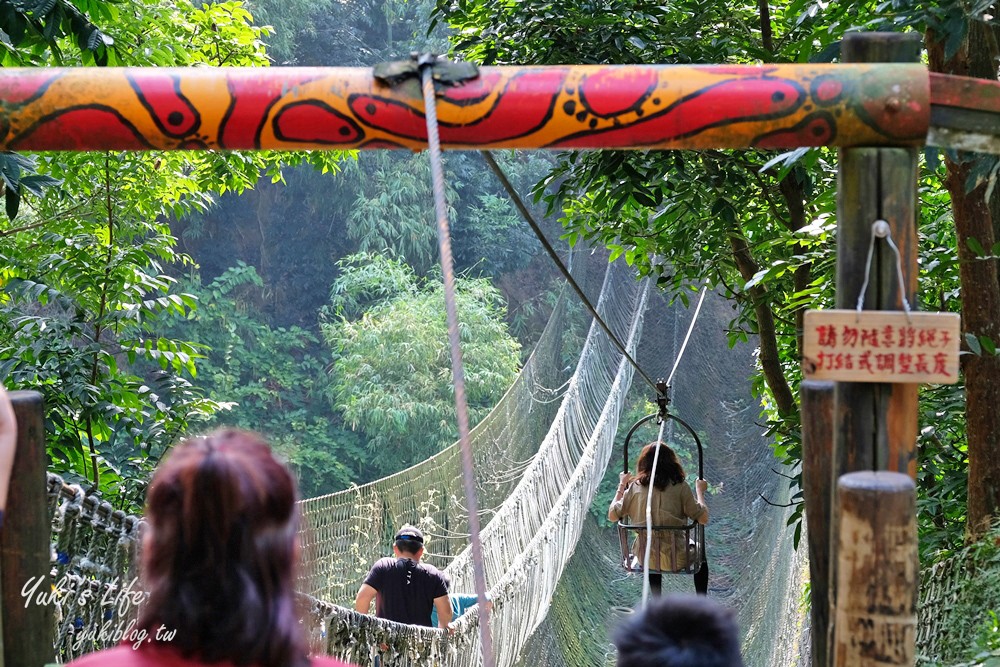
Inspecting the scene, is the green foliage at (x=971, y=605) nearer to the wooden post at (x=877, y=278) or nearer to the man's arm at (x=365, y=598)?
the wooden post at (x=877, y=278)

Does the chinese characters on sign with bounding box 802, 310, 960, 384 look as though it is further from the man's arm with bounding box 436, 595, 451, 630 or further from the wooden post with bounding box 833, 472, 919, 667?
the man's arm with bounding box 436, 595, 451, 630

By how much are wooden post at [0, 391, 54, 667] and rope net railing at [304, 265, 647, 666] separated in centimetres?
96

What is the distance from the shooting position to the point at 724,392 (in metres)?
11.5

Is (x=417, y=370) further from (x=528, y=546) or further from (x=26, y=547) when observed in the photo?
(x=26, y=547)

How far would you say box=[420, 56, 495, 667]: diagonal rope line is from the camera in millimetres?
892

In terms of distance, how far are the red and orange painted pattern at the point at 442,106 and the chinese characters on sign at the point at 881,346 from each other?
0.21m

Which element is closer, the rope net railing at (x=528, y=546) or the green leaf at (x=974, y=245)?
the green leaf at (x=974, y=245)

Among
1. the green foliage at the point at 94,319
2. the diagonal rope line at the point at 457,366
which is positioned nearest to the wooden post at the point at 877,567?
the diagonal rope line at the point at 457,366

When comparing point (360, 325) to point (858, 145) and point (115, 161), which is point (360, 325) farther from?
point (858, 145)

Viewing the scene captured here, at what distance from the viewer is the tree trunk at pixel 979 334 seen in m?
1.88

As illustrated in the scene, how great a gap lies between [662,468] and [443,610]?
721 mm

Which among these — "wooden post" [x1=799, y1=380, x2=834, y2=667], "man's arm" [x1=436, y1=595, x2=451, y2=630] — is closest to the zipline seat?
"man's arm" [x1=436, y1=595, x2=451, y2=630]

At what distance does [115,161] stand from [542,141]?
232 cm

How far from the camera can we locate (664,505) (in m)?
3.05
